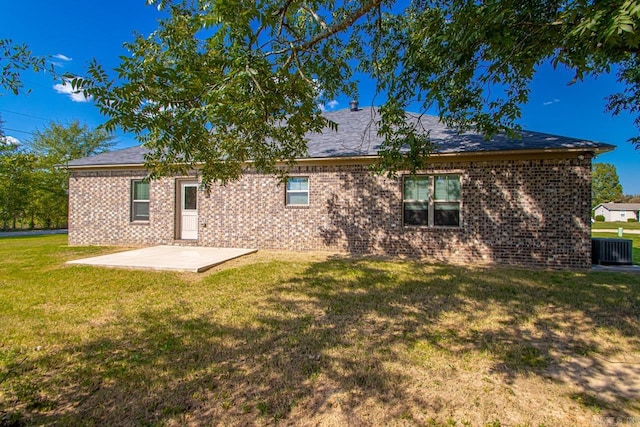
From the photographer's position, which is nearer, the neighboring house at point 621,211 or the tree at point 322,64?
the tree at point 322,64

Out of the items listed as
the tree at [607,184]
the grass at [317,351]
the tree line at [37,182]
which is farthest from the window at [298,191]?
the tree at [607,184]

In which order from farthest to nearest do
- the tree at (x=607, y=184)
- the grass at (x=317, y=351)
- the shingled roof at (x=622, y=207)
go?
the tree at (x=607, y=184) → the shingled roof at (x=622, y=207) → the grass at (x=317, y=351)

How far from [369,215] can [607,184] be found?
86.8 m

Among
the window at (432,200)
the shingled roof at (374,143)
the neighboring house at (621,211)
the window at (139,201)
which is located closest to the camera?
the shingled roof at (374,143)

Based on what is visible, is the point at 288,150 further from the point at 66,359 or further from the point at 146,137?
the point at 66,359

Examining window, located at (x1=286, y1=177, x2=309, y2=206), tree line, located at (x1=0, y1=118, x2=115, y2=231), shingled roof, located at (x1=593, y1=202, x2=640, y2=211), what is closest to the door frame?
window, located at (x1=286, y1=177, x2=309, y2=206)

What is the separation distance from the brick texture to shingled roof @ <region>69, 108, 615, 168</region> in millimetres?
432

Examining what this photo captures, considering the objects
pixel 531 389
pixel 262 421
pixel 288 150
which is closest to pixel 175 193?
pixel 288 150

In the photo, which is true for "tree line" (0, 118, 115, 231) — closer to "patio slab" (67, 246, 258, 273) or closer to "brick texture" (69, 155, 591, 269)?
"brick texture" (69, 155, 591, 269)

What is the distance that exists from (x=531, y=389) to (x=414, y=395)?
105 centimetres

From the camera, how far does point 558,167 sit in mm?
7582

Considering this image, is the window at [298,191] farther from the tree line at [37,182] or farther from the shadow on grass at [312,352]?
the tree line at [37,182]

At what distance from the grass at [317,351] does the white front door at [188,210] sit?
461 cm

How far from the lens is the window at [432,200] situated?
8.48 metres
